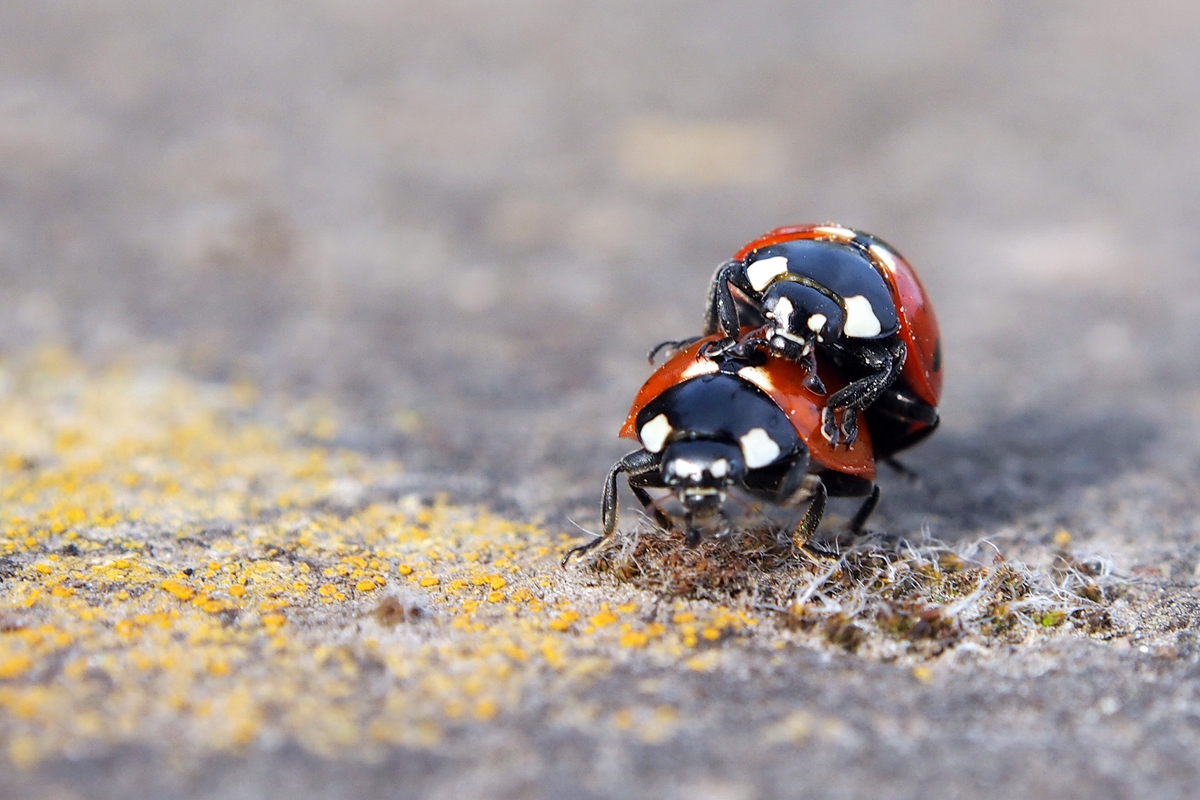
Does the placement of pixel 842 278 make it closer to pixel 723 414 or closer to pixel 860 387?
pixel 860 387

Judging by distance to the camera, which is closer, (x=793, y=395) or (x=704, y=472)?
(x=704, y=472)

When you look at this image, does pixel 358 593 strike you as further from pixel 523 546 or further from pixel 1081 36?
pixel 1081 36

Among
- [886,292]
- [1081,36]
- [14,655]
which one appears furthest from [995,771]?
[1081,36]

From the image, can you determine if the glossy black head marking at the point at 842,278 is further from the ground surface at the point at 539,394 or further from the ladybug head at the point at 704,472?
the ground surface at the point at 539,394

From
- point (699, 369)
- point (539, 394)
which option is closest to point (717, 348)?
point (699, 369)

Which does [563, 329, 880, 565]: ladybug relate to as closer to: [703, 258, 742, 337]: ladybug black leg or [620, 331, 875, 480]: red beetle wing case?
[620, 331, 875, 480]: red beetle wing case

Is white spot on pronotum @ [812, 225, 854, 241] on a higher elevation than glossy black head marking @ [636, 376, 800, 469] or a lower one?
higher

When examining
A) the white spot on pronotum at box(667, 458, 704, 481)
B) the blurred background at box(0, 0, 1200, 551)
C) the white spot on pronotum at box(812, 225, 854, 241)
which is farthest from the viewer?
the blurred background at box(0, 0, 1200, 551)

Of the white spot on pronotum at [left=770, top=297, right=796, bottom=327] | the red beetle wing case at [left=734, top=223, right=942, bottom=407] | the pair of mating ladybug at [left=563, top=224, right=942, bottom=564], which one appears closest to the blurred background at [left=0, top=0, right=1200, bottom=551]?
the red beetle wing case at [left=734, top=223, right=942, bottom=407]
